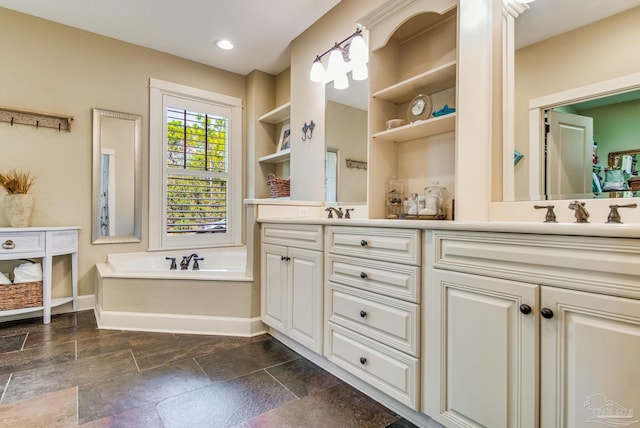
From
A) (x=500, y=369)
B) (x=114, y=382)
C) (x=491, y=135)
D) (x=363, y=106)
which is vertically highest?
(x=363, y=106)

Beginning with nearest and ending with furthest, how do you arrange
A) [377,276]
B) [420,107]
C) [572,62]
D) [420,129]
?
[572,62] → [377,276] → [420,129] → [420,107]

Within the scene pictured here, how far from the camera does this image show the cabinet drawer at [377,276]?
1402mm

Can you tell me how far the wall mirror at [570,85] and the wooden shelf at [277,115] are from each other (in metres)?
2.26

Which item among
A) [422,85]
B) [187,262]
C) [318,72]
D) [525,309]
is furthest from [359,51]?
[187,262]

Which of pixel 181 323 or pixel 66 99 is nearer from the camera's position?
pixel 181 323

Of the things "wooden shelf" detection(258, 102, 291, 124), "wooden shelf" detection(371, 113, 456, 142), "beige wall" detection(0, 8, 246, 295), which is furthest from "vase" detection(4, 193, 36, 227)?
"wooden shelf" detection(371, 113, 456, 142)

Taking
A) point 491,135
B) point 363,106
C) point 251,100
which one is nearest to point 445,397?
point 491,135

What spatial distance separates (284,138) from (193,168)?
107cm

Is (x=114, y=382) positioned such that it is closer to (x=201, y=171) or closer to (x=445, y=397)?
(x=445, y=397)

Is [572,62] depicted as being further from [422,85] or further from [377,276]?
[377,276]

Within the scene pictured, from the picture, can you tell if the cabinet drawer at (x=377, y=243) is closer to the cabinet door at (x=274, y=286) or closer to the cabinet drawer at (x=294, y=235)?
the cabinet drawer at (x=294, y=235)

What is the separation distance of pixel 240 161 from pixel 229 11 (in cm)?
161

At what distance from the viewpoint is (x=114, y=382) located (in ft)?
5.82

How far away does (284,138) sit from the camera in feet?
12.2
